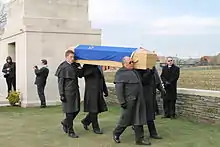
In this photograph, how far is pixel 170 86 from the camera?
11.1m

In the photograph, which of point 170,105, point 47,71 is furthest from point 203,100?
point 47,71

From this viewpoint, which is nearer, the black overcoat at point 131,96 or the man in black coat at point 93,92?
the black overcoat at point 131,96

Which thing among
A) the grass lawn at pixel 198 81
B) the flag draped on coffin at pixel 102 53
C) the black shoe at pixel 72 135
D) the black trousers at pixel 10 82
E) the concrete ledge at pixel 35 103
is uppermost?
the flag draped on coffin at pixel 102 53

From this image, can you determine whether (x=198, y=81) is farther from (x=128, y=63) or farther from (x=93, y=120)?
(x=128, y=63)

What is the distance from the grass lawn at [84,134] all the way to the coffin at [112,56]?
1.55 m

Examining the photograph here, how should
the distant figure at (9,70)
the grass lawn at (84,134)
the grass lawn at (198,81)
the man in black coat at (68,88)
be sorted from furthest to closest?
1. the grass lawn at (198,81)
2. the distant figure at (9,70)
3. the man in black coat at (68,88)
4. the grass lawn at (84,134)

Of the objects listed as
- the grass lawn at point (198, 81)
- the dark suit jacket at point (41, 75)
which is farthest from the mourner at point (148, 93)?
the dark suit jacket at point (41, 75)

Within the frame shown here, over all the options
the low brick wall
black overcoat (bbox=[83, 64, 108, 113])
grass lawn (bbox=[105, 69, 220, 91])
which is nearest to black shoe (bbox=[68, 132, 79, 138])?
black overcoat (bbox=[83, 64, 108, 113])

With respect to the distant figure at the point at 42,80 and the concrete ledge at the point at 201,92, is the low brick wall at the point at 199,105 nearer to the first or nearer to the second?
the concrete ledge at the point at 201,92

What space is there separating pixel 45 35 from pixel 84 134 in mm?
6915

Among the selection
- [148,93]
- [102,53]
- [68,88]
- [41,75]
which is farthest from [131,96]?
[41,75]

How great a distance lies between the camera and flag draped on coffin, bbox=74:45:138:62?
27.6 feet

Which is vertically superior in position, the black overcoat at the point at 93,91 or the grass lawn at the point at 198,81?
the black overcoat at the point at 93,91

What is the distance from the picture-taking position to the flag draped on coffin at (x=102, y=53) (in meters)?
8.41
